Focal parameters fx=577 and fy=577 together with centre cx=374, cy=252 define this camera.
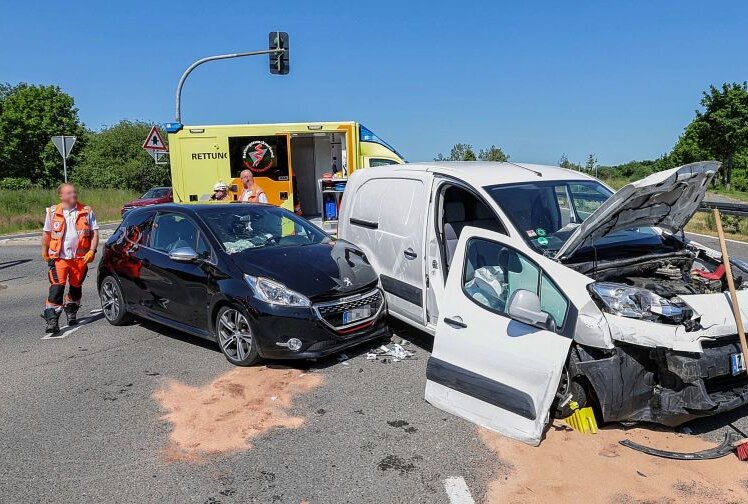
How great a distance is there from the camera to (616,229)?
448 cm

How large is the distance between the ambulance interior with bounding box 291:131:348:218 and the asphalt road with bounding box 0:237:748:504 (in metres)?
9.17

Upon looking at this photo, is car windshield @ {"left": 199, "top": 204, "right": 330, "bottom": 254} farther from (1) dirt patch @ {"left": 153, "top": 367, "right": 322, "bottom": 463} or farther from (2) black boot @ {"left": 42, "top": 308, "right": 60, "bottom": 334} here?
(2) black boot @ {"left": 42, "top": 308, "right": 60, "bottom": 334}

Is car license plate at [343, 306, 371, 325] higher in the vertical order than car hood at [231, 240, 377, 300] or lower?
lower

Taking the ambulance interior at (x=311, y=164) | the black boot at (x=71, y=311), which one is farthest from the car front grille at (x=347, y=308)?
the ambulance interior at (x=311, y=164)

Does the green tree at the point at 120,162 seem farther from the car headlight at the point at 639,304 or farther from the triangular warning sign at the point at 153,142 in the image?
the car headlight at the point at 639,304

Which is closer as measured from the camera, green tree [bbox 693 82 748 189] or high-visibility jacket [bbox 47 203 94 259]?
high-visibility jacket [bbox 47 203 94 259]

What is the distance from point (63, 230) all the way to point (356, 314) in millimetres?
3903

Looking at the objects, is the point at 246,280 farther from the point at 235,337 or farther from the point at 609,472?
the point at 609,472

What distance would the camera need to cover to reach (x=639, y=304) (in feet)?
12.1

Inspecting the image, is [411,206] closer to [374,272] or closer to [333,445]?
[374,272]

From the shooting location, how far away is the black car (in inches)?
210

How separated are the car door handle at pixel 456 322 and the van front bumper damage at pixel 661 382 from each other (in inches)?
31.2

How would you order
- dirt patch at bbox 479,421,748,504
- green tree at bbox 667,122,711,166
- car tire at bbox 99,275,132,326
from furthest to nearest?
1. green tree at bbox 667,122,711,166
2. car tire at bbox 99,275,132,326
3. dirt patch at bbox 479,421,748,504

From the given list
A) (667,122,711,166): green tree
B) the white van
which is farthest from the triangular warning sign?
(667,122,711,166): green tree
